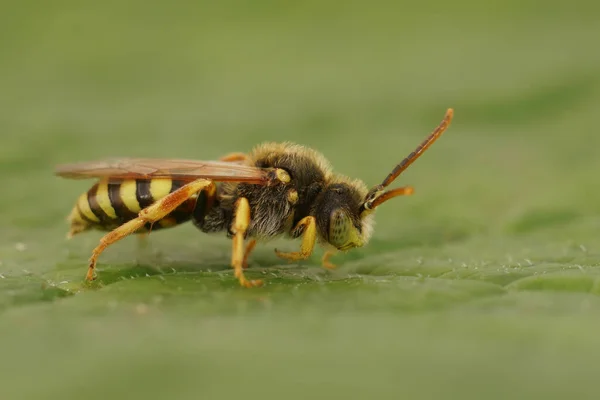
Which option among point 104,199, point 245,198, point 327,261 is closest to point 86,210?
point 104,199

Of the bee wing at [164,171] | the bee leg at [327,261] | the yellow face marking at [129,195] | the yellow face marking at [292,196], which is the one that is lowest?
the bee leg at [327,261]

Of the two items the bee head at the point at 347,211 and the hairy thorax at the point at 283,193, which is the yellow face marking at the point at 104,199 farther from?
the bee head at the point at 347,211

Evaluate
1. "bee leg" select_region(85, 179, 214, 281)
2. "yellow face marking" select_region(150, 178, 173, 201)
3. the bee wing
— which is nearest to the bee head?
the bee wing

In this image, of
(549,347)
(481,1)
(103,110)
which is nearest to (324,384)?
(549,347)

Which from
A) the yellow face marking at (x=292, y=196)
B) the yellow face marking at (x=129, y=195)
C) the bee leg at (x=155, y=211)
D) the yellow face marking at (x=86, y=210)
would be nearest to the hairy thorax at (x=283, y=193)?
the yellow face marking at (x=292, y=196)

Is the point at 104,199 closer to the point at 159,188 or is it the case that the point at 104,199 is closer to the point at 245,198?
the point at 159,188

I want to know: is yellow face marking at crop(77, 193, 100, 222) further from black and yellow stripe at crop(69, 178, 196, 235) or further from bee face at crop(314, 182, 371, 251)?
bee face at crop(314, 182, 371, 251)

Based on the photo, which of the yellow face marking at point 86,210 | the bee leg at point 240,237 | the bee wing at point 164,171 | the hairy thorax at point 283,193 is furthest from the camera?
the yellow face marking at point 86,210
